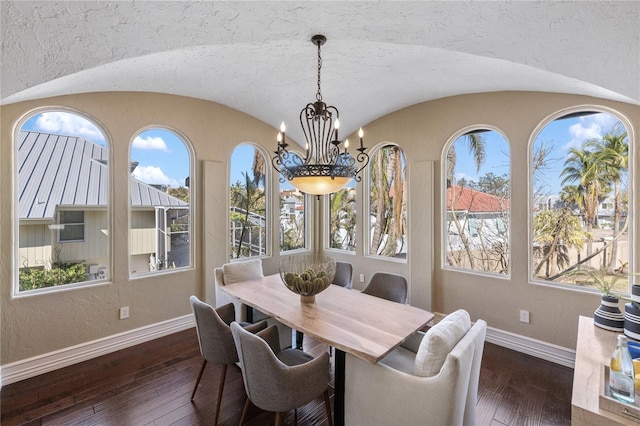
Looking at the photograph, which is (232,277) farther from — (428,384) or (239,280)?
(428,384)

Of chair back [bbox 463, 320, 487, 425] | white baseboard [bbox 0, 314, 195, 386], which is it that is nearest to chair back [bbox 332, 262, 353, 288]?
chair back [bbox 463, 320, 487, 425]

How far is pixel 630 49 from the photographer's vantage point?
1372 millimetres

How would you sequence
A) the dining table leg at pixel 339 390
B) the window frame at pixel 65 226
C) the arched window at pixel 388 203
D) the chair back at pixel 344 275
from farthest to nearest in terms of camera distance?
the arched window at pixel 388 203, the chair back at pixel 344 275, the window frame at pixel 65 226, the dining table leg at pixel 339 390

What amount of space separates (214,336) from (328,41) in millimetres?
2423

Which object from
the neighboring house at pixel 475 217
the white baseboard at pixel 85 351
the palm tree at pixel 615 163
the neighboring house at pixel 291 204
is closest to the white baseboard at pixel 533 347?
the palm tree at pixel 615 163

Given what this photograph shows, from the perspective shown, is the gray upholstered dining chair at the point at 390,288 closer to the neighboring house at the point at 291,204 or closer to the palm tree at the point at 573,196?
the palm tree at the point at 573,196

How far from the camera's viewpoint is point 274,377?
60.1 inches

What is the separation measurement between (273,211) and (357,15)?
324 centimetres

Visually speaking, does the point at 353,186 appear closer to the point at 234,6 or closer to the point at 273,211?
the point at 273,211

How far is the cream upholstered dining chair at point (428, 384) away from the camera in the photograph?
1.38 meters

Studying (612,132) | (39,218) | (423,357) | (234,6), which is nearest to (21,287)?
(39,218)

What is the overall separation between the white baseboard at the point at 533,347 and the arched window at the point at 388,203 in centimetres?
141

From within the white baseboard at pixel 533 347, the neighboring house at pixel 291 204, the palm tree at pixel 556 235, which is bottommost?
the white baseboard at pixel 533 347

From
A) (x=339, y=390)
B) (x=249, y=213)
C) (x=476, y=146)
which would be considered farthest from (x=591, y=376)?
(x=249, y=213)
